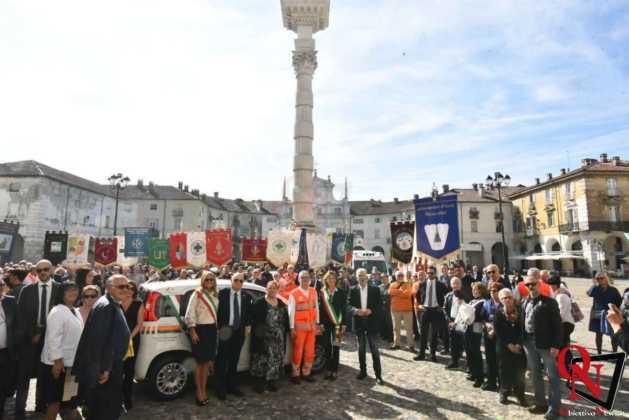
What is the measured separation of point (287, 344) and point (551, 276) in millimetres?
5092

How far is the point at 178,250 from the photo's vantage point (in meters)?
17.7

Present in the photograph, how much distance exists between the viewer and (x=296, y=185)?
20500mm

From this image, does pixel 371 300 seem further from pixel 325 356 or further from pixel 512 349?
pixel 512 349

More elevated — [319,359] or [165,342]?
[165,342]

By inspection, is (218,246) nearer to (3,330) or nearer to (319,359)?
(319,359)

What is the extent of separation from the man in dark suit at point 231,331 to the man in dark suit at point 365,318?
2.17m

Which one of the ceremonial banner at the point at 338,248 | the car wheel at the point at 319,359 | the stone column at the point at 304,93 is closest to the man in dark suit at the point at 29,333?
the car wheel at the point at 319,359

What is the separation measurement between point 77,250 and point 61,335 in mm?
16489

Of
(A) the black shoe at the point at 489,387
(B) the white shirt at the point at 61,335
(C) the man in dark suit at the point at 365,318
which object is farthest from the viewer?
(C) the man in dark suit at the point at 365,318

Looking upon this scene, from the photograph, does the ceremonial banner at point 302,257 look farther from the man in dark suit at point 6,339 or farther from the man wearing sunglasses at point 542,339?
the man in dark suit at point 6,339

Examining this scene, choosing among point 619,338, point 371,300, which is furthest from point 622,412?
point 371,300

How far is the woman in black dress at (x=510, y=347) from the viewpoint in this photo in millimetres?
5848

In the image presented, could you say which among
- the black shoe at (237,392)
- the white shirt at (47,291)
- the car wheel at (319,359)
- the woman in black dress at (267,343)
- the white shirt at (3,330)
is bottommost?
the black shoe at (237,392)

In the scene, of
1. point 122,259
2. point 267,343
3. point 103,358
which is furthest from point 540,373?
point 122,259
